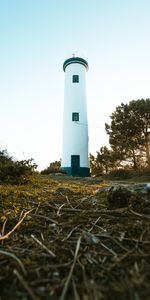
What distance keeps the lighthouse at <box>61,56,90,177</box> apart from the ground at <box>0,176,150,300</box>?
2012 centimetres

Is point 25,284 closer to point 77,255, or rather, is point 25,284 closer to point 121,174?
point 77,255

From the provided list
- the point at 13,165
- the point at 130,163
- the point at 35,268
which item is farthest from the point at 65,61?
the point at 35,268

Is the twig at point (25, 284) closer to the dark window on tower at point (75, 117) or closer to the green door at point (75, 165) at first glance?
the green door at point (75, 165)

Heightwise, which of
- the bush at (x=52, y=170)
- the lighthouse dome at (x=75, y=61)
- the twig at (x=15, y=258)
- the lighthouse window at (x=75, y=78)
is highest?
the lighthouse dome at (x=75, y=61)

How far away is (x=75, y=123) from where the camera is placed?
2469 centimetres

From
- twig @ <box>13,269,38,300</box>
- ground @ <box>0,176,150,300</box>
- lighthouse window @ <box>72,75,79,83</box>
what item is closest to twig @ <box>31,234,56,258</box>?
ground @ <box>0,176,150,300</box>

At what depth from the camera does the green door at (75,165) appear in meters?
23.8

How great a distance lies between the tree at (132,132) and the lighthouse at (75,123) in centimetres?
273

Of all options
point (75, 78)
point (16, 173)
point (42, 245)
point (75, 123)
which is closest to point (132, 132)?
point (75, 123)

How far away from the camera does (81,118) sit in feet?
82.0

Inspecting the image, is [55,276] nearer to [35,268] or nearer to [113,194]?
[35,268]

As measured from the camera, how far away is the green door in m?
23.8

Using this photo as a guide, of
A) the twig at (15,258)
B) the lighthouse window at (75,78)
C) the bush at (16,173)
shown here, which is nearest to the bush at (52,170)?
the lighthouse window at (75,78)

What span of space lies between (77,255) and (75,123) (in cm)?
2267
